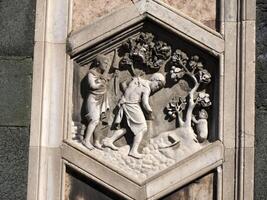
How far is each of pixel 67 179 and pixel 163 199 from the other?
711 millimetres

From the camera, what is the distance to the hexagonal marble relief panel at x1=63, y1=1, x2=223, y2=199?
587 cm

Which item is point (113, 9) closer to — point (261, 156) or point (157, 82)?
point (157, 82)

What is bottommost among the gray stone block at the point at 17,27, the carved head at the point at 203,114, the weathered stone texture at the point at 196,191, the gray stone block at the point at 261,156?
the weathered stone texture at the point at 196,191

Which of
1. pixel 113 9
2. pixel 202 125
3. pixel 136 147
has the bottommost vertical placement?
pixel 136 147

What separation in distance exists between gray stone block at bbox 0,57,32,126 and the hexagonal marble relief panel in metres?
0.34

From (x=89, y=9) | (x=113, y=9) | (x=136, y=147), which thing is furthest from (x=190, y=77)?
(x=89, y=9)

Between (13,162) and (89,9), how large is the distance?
1272 mm

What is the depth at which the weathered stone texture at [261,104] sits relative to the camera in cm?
576

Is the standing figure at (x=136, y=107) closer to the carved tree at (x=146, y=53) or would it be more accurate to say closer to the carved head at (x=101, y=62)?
the carved tree at (x=146, y=53)

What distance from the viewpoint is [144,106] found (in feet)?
19.6

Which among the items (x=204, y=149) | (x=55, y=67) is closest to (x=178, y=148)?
(x=204, y=149)

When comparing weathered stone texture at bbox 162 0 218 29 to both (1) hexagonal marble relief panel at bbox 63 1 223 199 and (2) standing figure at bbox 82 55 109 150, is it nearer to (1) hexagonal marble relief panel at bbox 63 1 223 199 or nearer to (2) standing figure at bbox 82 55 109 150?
(1) hexagonal marble relief panel at bbox 63 1 223 199

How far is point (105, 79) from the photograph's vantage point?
19.9 feet

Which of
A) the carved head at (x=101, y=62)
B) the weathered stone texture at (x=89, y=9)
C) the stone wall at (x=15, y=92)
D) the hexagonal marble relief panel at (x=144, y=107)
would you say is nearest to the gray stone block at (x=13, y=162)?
the stone wall at (x=15, y=92)
